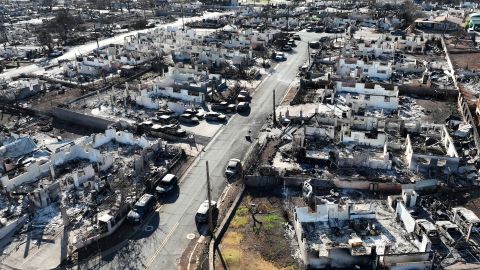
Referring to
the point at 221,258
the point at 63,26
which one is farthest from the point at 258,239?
the point at 63,26

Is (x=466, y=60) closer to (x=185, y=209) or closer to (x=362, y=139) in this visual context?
(x=362, y=139)

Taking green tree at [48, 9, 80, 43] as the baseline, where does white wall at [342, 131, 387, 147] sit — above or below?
below

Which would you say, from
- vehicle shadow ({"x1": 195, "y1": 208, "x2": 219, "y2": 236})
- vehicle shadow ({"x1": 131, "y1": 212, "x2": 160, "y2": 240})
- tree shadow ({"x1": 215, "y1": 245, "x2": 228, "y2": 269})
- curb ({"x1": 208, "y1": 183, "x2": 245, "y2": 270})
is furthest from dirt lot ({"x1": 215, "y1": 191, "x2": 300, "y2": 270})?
vehicle shadow ({"x1": 131, "y1": 212, "x2": 160, "y2": 240})

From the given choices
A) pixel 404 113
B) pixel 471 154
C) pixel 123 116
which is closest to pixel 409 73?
pixel 404 113

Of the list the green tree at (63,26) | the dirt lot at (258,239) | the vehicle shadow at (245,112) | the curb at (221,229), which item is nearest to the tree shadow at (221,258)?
the dirt lot at (258,239)

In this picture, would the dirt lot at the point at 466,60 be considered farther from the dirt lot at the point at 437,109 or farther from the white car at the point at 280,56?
the white car at the point at 280,56

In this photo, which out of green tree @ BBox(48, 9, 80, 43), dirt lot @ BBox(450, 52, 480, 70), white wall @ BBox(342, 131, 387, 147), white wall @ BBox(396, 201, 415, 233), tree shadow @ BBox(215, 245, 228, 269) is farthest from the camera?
green tree @ BBox(48, 9, 80, 43)

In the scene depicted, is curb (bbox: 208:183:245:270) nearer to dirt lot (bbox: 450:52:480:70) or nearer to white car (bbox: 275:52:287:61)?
white car (bbox: 275:52:287:61)
